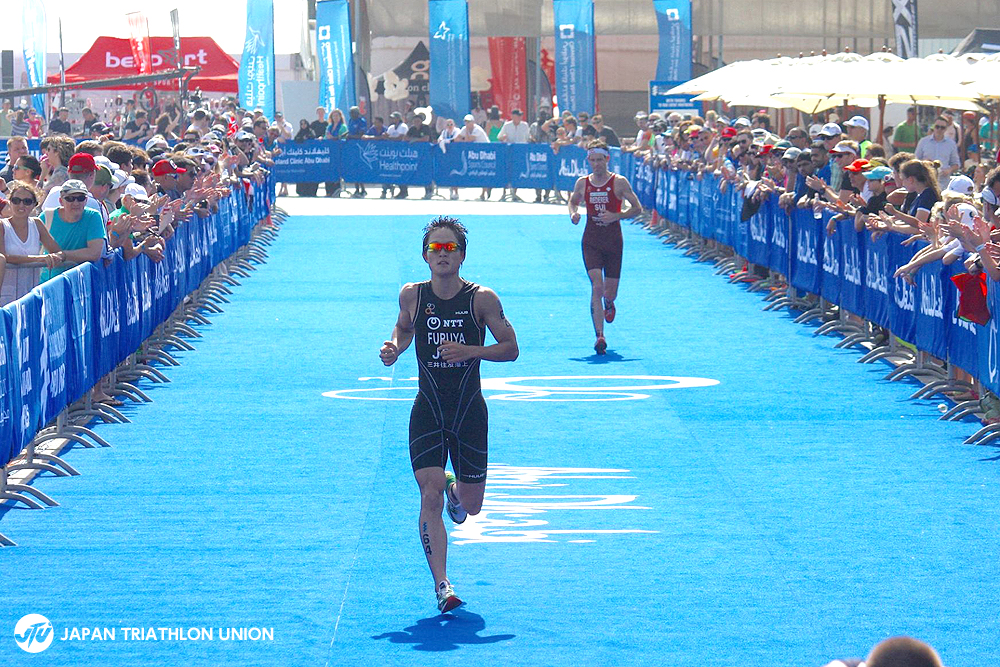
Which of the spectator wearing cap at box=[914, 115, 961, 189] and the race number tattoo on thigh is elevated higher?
the spectator wearing cap at box=[914, 115, 961, 189]

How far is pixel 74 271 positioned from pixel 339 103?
34.1 m

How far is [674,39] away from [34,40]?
16326 mm

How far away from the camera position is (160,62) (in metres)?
53.0

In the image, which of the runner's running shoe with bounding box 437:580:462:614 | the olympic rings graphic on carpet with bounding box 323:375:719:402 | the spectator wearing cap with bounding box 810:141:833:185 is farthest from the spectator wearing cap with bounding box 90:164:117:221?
the spectator wearing cap with bounding box 810:141:833:185

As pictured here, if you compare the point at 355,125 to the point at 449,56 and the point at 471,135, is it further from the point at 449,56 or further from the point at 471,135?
the point at 471,135

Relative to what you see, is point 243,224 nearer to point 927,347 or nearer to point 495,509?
point 927,347

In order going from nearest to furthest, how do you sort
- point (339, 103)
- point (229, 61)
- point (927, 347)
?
point (927, 347)
point (339, 103)
point (229, 61)

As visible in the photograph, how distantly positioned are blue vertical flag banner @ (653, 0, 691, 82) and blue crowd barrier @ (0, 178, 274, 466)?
1003 inches

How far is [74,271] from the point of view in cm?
1228

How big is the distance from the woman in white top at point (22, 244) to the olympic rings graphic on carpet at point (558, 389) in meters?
2.98

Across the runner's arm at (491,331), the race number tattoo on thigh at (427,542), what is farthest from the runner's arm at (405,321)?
the race number tattoo on thigh at (427,542)

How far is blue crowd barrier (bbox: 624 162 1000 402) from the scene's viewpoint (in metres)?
13.3

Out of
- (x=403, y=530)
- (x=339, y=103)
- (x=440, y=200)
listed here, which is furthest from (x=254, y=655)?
(x=339, y=103)

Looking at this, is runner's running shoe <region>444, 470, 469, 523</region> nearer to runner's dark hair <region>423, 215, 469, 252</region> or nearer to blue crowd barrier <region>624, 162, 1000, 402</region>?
runner's dark hair <region>423, 215, 469, 252</region>
